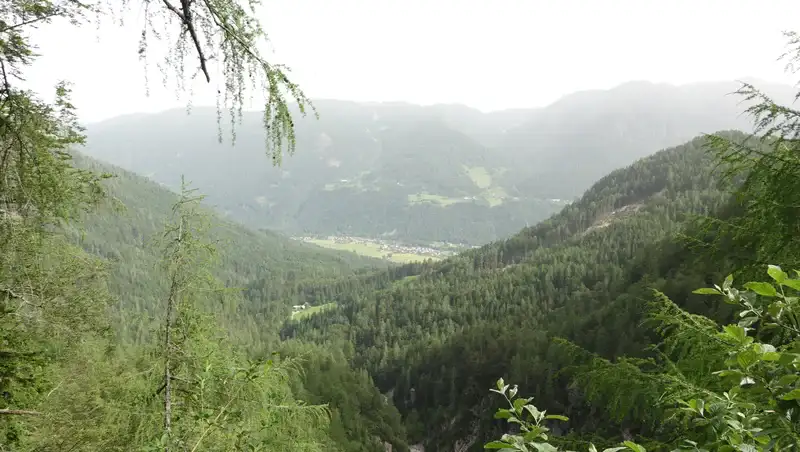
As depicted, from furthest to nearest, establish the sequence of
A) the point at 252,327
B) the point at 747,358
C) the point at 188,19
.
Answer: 1. the point at 252,327
2. the point at 188,19
3. the point at 747,358

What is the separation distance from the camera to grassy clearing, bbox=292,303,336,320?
511ft

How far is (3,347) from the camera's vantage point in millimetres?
7309

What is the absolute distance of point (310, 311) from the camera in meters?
162

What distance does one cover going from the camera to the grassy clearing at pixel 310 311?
511 feet

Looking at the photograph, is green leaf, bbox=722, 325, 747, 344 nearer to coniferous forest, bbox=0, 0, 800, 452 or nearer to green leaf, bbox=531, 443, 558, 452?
coniferous forest, bbox=0, 0, 800, 452

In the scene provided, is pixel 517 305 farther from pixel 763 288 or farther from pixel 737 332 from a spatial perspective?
pixel 763 288

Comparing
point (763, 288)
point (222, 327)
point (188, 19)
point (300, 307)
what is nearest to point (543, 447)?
point (763, 288)

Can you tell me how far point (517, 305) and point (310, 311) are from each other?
81.2 m

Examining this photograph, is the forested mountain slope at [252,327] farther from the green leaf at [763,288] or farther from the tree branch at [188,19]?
the green leaf at [763,288]

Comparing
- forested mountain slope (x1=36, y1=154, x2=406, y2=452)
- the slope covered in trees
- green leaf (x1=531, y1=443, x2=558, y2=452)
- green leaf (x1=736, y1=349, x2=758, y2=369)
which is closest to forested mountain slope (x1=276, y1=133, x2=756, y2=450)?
forested mountain slope (x1=36, y1=154, x2=406, y2=452)

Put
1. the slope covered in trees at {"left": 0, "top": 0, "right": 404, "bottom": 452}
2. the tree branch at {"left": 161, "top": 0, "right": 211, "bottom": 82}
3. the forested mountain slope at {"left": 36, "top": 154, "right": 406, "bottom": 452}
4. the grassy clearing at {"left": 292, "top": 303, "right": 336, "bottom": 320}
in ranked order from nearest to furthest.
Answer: the tree branch at {"left": 161, "top": 0, "right": 211, "bottom": 82}
the slope covered in trees at {"left": 0, "top": 0, "right": 404, "bottom": 452}
the forested mountain slope at {"left": 36, "top": 154, "right": 406, "bottom": 452}
the grassy clearing at {"left": 292, "top": 303, "right": 336, "bottom": 320}

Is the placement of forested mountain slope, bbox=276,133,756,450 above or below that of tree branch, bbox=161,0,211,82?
below

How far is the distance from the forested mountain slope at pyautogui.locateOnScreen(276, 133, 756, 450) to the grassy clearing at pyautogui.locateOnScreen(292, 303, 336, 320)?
657 centimetres

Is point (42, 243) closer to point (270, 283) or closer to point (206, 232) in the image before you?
point (206, 232)
